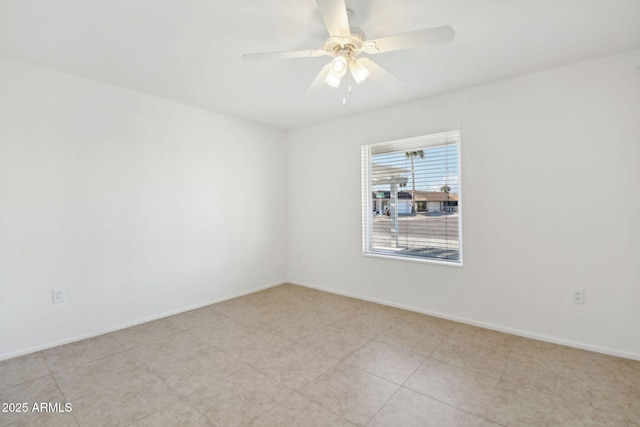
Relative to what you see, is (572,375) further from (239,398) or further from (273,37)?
(273,37)

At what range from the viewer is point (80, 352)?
239 cm

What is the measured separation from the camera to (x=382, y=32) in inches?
79.5

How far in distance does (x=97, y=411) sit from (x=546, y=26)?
3.74 metres

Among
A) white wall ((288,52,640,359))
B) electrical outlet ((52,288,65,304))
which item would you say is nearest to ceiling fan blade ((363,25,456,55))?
white wall ((288,52,640,359))

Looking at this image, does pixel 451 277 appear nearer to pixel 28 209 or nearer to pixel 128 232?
pixel 128 232

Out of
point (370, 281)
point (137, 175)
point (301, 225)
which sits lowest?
point (370, 281)

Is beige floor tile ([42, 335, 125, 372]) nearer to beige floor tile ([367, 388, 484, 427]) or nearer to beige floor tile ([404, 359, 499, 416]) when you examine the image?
beige floor tile ([367, 388, 484, 427])

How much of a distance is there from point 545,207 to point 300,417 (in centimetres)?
260

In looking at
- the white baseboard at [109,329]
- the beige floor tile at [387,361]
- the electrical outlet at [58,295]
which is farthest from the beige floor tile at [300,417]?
the electrical outlet at [58,295]

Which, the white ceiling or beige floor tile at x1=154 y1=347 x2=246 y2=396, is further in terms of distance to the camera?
beige floor tile at x1=154 y1=347 x2=246 y2=396

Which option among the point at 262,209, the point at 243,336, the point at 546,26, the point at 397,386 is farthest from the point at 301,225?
the point at 546,26

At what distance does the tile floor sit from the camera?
1665 millimetres

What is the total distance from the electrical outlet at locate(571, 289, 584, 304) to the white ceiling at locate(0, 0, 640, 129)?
192 cm

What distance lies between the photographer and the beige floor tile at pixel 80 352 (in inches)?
87.6
